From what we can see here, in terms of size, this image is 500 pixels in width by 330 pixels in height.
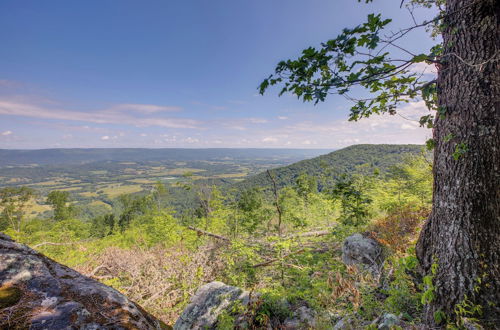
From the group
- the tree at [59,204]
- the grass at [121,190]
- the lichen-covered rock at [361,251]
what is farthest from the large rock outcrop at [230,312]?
the grass at [121,190]

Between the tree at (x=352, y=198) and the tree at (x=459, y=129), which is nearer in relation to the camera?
the tree at (x=459, y=129)

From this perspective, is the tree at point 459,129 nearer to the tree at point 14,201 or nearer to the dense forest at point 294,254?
the dense forest at point 294,254

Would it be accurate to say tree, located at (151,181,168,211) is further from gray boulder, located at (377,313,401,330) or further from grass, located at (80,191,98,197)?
grass, located at (80,191,98,197)

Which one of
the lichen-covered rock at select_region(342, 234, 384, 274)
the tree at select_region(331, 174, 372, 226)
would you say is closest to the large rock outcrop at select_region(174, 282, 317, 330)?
the lichen-covered rock at select_region(342, 234, 384, 274)

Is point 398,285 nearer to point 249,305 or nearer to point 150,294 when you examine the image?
point 249,305

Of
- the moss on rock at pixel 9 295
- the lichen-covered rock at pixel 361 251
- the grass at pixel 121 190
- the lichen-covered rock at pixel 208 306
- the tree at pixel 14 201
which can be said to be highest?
the moss on rock at pixel 9 295

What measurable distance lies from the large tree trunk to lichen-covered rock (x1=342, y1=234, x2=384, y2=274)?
2.71 metres

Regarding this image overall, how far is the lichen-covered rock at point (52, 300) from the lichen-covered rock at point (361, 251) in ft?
16.0

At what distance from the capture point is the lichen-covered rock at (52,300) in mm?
1371

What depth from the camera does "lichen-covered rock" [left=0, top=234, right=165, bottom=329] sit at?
1.37 meters

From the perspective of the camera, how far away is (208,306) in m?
3.94

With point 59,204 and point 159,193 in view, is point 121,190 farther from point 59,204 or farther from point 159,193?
point 159,193

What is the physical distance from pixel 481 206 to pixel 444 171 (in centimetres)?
48

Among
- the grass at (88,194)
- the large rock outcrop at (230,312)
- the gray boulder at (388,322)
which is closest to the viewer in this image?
the gray boulder at (388,322)
